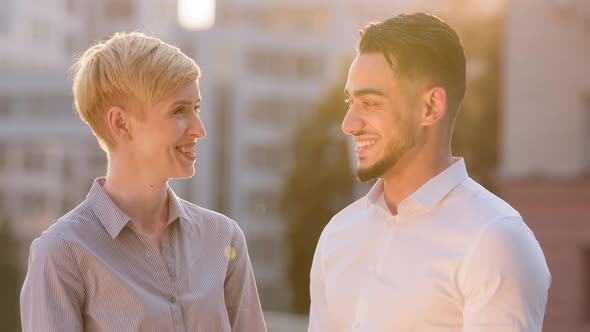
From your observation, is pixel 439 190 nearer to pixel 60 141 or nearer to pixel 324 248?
pixel 324 248

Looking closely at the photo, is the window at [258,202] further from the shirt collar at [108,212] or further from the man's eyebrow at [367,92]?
the man's eyebrow at [367,92]

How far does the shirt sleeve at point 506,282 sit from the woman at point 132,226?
0.99 m

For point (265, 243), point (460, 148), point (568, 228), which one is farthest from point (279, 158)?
point (568, 228)

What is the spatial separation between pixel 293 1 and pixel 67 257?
61.6m

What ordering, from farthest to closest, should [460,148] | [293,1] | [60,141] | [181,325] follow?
[293,1] < [60,141] < [460,148] < [181,325]

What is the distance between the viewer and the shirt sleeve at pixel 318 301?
3.59 meters

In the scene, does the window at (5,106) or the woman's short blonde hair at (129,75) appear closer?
the woman's short blonde hair at (129,75)

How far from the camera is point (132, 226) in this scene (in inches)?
147

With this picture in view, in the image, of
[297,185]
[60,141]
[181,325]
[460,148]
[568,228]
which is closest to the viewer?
[181,325]

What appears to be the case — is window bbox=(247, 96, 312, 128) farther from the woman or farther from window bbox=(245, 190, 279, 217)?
the woman

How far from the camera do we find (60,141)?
59.6 metres

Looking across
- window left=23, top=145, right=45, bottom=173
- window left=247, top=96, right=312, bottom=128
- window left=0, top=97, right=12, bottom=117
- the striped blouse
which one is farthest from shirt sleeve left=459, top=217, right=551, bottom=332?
window left=247, top=96, right=312, bottom=128

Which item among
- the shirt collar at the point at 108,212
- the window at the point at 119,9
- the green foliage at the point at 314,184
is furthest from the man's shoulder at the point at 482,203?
the window at the point at 119,9

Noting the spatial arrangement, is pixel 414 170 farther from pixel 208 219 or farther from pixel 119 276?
pixel 119 276
